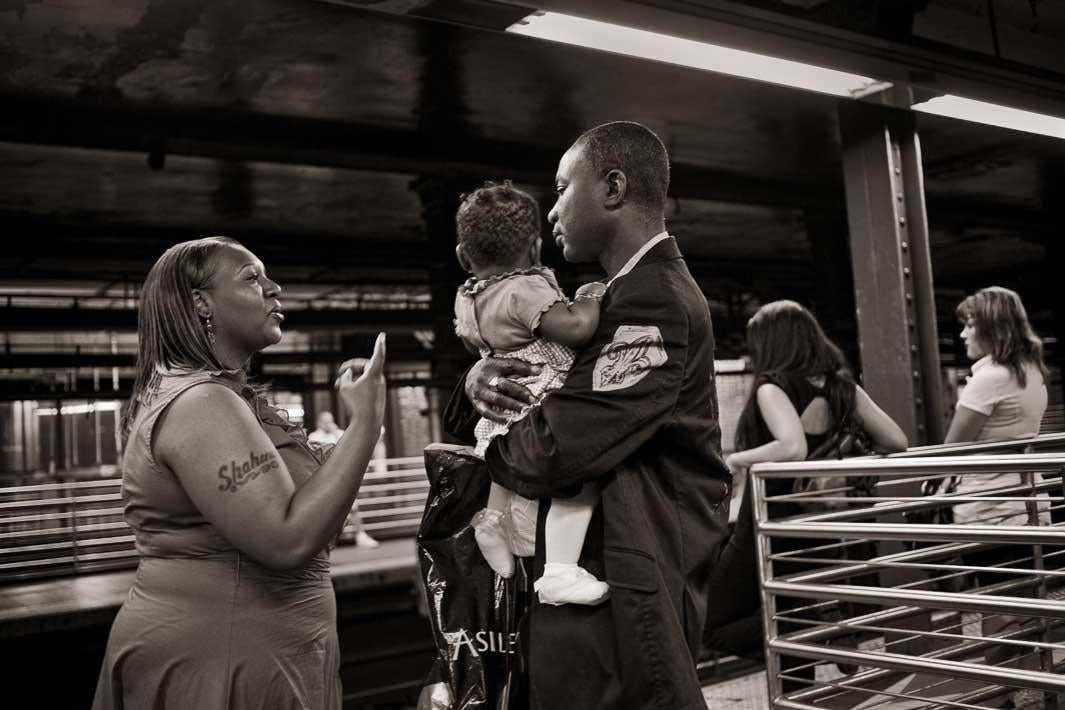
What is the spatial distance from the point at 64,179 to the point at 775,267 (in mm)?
12653

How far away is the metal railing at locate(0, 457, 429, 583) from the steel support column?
627 centimetres

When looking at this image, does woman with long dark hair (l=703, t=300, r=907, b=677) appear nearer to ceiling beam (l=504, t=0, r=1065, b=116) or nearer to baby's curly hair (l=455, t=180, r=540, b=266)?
ceiling beam (l=504, t=0, r=1065, b=116)

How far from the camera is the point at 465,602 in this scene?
6.15ft

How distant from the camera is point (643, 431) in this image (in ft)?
5.13

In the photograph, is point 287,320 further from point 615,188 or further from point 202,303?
point 615,188

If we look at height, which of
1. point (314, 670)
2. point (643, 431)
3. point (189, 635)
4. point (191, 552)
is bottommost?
point (314, 670)

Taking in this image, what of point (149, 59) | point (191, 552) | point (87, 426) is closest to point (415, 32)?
point (149, 59)

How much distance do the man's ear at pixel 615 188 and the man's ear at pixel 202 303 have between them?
892 mm

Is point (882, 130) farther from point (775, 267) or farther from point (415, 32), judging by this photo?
point (775, 267)

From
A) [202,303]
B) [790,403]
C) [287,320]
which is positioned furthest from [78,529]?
[202,303]

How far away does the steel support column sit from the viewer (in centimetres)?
461

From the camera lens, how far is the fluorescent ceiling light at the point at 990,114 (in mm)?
4324

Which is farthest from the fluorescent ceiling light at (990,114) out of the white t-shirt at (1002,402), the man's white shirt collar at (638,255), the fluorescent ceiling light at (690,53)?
the man's white shirt collar at (638,255)

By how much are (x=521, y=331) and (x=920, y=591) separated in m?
1.53
